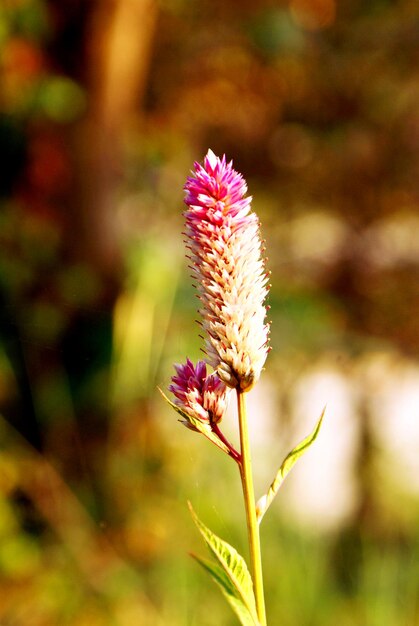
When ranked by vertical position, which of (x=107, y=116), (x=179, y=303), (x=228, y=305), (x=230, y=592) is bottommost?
(x=230, y=592)

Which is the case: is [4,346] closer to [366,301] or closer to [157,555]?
[157,555]

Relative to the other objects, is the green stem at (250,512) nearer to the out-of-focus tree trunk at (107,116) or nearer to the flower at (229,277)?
the flower at (229,277)

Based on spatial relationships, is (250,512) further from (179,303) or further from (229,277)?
(179,303)

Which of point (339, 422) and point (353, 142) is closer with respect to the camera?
point (339, 422)

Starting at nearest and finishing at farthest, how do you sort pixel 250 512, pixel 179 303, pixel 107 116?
pixel 250 512
pixel 179 303
pixel 107 116

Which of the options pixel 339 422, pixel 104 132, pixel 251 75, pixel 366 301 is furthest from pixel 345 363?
pixel 104 132

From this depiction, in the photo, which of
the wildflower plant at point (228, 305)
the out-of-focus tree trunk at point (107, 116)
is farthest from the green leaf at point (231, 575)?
the out-of-focus tree trunk at point (107, 116)

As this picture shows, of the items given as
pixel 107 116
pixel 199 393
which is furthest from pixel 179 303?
pixel 199 393
